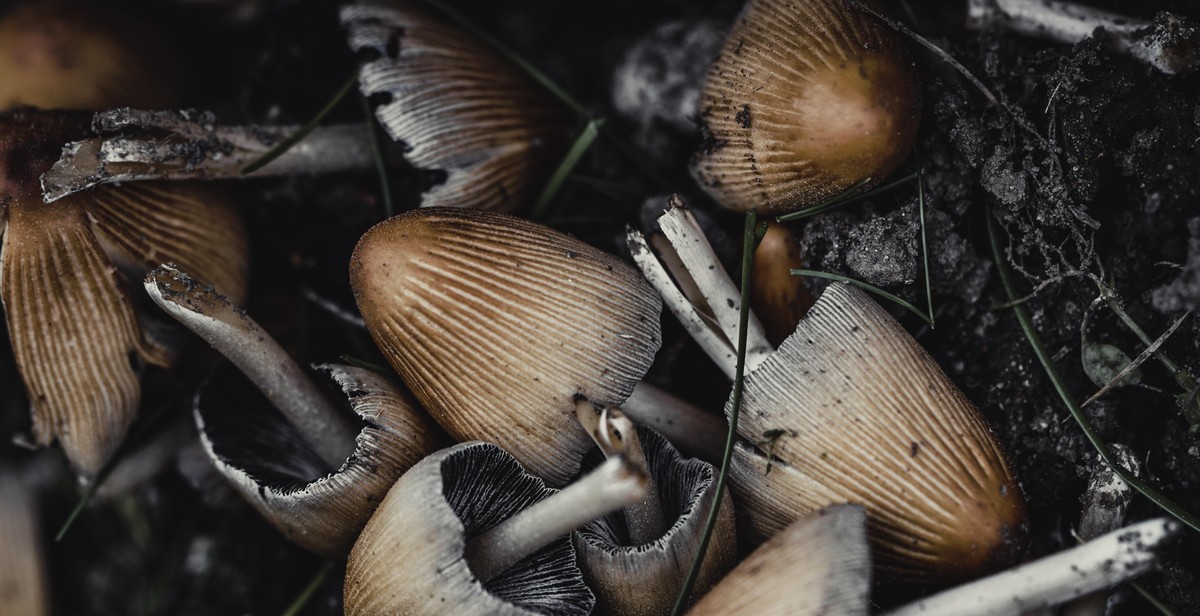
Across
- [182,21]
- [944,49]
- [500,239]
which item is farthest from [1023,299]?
[182,21]

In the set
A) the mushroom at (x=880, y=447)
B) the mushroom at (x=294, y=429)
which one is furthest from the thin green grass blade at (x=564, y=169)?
the mushroom at (x=880, y=447)

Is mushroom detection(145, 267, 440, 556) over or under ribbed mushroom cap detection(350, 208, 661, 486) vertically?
under

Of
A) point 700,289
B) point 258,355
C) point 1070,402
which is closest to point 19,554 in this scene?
point 258,355

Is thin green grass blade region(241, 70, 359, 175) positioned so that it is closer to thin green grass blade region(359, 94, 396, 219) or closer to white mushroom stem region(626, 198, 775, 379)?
thin green grass blade region(359, 94, 396, 219)

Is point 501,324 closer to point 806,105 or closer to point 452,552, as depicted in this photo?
point 452,552

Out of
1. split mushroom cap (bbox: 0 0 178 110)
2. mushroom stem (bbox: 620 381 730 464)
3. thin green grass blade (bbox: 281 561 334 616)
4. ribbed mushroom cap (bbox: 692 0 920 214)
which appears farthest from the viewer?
split mushroom cap (bbox: 0 0 178 110)

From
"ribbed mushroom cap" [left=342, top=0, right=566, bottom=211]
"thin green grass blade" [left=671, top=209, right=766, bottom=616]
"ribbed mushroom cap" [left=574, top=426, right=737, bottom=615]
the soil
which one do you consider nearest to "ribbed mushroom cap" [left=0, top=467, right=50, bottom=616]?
the soil

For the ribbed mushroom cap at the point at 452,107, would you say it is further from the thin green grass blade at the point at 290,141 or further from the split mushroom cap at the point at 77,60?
the split mushroom cap at the point at 77,60
